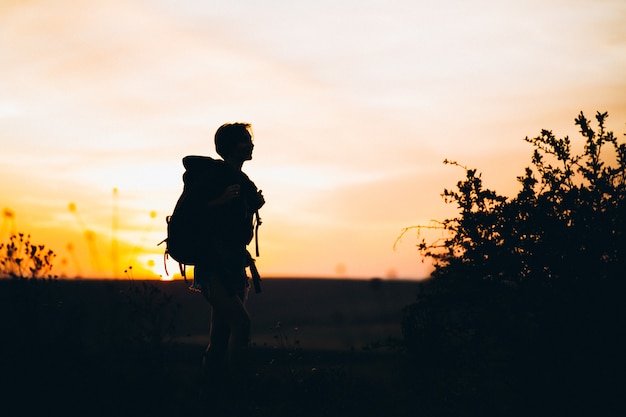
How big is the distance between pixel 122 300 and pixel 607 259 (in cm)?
401

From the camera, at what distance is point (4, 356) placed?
5.48 meters

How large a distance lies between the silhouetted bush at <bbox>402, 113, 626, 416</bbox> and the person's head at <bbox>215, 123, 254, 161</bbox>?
1699mm

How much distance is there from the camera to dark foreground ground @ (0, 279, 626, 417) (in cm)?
486

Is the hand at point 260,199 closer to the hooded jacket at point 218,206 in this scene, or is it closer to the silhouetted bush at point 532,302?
the hooded jacket at point 218,206

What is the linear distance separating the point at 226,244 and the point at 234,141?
2.71 feet

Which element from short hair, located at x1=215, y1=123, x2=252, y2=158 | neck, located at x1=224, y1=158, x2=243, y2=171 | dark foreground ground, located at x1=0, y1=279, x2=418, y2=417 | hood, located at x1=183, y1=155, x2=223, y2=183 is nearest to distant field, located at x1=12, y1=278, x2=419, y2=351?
dark foreground ground, located at x1=0, y1=279, x2=418, y2=417

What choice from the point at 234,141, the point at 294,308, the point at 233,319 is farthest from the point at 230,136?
the point at 294,308

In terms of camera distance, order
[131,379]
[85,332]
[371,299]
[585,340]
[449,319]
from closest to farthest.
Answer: [585,340], [131,379], [449,319], [85,332], [371,299]

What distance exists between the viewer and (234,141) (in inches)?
218

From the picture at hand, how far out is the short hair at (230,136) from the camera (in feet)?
18.1

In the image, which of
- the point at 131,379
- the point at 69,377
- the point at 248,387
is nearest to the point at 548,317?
the point at 248,387

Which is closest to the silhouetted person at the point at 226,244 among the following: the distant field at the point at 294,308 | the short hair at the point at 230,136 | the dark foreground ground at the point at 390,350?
the short hair at the point at 230,136

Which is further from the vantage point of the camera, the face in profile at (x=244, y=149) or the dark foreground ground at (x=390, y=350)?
the face in profile at (x=244, y=149)

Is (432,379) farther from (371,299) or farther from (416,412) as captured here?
(371,299)
